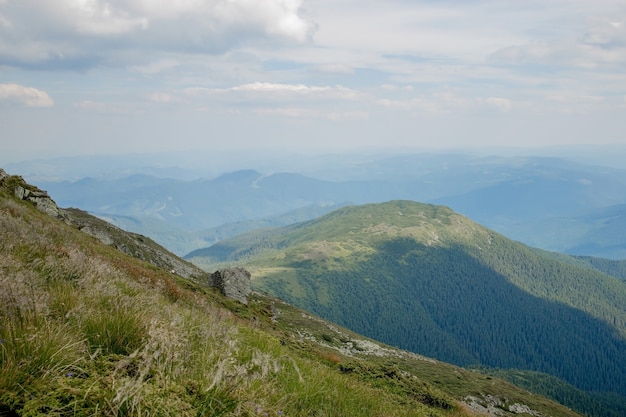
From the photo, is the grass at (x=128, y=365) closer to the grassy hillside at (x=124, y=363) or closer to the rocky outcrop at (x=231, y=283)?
the grassy hillside at (x=124, y=363)

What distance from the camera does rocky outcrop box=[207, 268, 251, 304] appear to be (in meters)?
48.1

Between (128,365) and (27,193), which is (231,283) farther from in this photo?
(128,365)

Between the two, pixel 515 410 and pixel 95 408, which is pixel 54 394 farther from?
pixel 515 410

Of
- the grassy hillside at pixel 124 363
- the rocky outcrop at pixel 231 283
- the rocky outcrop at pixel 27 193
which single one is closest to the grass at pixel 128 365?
the grassy hillside at pixel 124 363

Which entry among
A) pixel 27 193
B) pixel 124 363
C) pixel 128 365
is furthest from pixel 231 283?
pixel 124 363

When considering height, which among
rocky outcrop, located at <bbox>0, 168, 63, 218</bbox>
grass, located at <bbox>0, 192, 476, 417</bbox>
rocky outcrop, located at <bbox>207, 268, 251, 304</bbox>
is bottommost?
rocky outcrop, located at <bbox>207, 268, 251, 304</bbox>

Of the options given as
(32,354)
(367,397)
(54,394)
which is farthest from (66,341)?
(367,397)

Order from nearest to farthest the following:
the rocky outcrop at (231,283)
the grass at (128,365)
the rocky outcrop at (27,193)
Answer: the grass at (128,365)
the rocky outcrop at (27,193)
the rocky outcrop at (231,283)

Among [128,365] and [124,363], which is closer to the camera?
[124,363]

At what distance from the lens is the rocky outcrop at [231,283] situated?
48.1 meters

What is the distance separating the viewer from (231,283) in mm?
49781

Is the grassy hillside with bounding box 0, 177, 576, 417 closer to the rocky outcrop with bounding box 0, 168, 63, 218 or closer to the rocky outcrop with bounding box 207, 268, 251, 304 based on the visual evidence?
the rocky outcrop with bounding box 207, 268, 251, 304

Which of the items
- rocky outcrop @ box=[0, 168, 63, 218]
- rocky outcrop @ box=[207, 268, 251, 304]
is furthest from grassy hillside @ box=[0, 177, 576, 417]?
rocky outcrop @ box=[0, 168, 63, 218]

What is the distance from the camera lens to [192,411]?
4.98 meters
